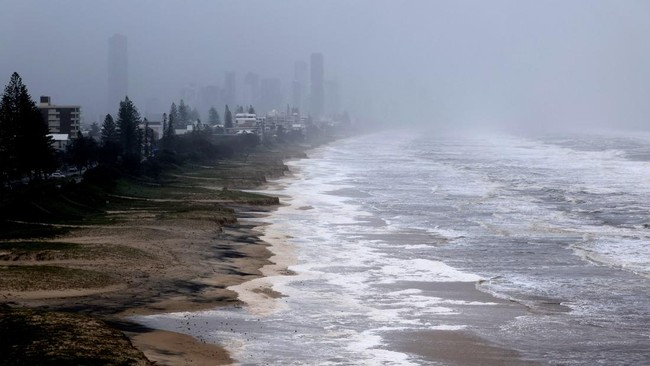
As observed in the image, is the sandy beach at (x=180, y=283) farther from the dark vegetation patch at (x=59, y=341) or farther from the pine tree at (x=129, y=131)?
the pine tree at (x=129, y=131)

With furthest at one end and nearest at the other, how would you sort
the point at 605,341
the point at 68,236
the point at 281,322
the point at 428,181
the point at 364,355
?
the point at 428,181
the point at 68,236
the point at 281,322
the point at 605,341
the point at 364,355

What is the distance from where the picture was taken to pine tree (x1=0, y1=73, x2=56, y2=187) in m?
69.6

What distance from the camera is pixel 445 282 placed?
33.8 metres

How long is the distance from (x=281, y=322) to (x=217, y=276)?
8.10m

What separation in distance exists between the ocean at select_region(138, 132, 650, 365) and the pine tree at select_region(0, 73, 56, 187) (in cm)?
1800

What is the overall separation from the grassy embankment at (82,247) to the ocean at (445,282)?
118 inches

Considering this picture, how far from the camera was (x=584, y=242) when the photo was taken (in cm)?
4444

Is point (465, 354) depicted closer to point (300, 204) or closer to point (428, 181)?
point (300, 204)

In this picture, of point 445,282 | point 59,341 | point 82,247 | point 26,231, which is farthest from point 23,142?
point 59,341

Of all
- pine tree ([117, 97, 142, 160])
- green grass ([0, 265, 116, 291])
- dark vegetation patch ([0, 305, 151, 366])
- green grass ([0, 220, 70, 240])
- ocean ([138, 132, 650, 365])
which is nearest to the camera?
dark vegetation patch ([0, 305, 151, 366])

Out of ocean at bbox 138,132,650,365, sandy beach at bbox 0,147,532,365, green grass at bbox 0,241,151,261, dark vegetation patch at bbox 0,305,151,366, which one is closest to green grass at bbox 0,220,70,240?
sandy beach at bbox 0,147,532,365

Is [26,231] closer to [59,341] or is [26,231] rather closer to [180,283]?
[180,283]

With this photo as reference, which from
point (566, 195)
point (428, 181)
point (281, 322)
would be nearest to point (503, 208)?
point (566, 195)

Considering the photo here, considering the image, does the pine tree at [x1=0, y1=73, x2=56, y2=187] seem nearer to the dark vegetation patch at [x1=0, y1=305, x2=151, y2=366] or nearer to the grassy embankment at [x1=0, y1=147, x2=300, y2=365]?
the grassy embankment at [x1=0, y1=147, x2=300, y2=365]
